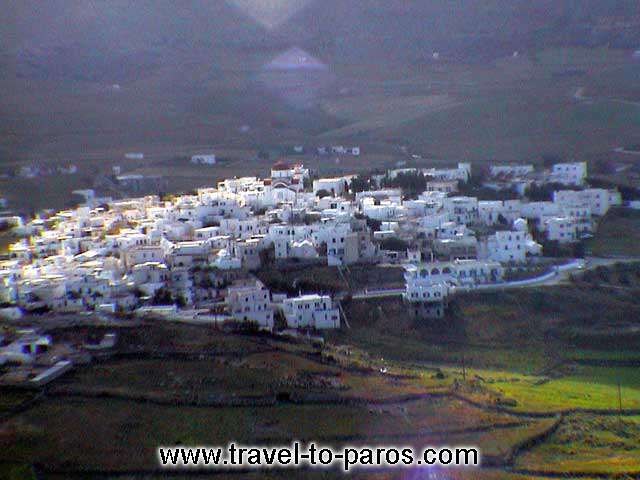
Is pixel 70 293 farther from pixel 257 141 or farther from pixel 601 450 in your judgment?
pixel 257 141

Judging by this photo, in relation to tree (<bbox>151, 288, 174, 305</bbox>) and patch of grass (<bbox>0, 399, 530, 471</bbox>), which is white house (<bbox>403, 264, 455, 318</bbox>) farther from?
patch of grass (<bbox>0, 399, 530, 471</bbox>)

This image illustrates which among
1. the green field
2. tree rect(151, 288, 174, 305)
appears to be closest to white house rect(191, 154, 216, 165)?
the green field

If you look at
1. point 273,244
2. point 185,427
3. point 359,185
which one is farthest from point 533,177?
point 185,427

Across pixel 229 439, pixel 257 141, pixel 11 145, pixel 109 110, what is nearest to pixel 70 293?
pixel 229 439

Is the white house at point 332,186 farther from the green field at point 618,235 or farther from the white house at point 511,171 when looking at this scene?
the green field at point 618,235

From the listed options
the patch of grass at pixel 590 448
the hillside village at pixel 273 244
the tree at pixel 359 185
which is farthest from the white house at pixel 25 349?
the tree at pixel 359 185
